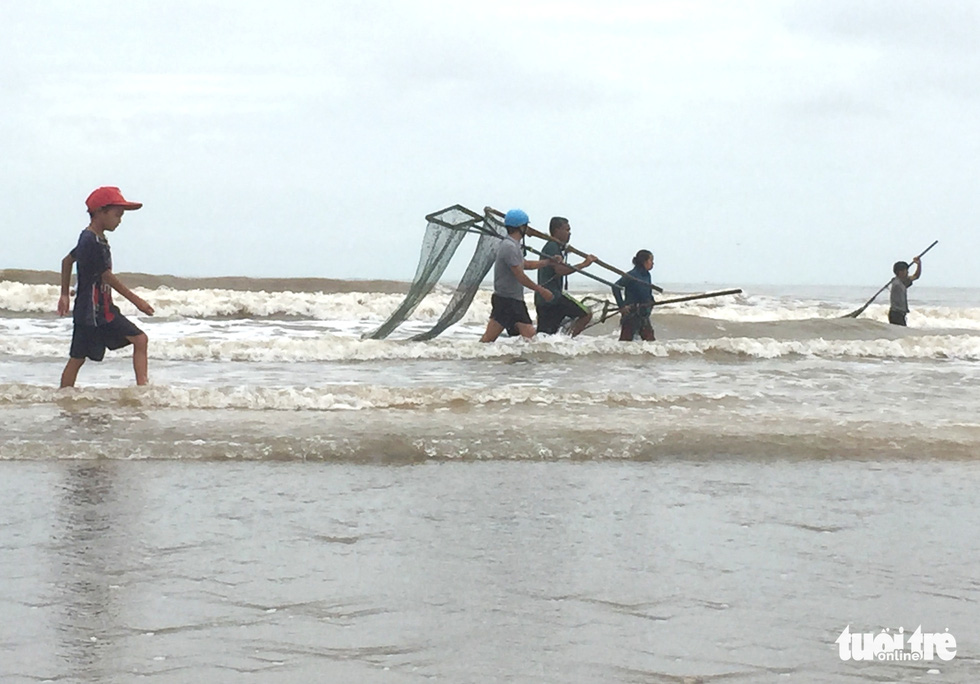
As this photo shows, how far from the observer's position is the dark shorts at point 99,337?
655 cm

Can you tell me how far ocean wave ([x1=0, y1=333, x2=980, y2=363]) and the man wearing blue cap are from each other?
0.33 meters

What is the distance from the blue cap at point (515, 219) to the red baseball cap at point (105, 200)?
4128 mm

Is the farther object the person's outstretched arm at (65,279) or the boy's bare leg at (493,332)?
the boy's bare leg at (493,332)

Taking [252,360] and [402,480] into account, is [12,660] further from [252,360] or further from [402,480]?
[252,360]

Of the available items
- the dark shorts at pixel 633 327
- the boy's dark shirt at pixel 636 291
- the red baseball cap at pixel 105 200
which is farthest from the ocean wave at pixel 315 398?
the dark shorts at pixel 633 327

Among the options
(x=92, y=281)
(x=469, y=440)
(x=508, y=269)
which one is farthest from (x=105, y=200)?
(x=508, y=269)

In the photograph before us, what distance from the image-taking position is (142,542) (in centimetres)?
348

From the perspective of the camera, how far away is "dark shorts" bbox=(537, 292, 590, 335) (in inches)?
417

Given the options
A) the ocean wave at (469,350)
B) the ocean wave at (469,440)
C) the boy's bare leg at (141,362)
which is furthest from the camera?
the ocean wave at (469,350)

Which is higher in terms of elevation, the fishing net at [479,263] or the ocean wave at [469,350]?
the fishing net at [479,263]

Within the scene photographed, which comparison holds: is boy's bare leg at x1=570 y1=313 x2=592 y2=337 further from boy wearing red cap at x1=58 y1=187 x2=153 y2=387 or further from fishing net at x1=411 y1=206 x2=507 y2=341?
boy wearing red cap at x1=58 y1=187 x2=153 y2=387

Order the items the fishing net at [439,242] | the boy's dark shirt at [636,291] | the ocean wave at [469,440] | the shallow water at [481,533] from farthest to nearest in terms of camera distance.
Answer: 1. the boy's dark shirt at [636,291]
2. the fishing net at [439,242]
3. the ocean wave at [469,440]
4. the shallow water at [481,533]

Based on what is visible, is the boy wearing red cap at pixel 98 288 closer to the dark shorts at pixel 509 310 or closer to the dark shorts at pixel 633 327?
the dark shorts at pixel 509 310

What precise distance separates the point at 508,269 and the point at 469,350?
3.45ft
